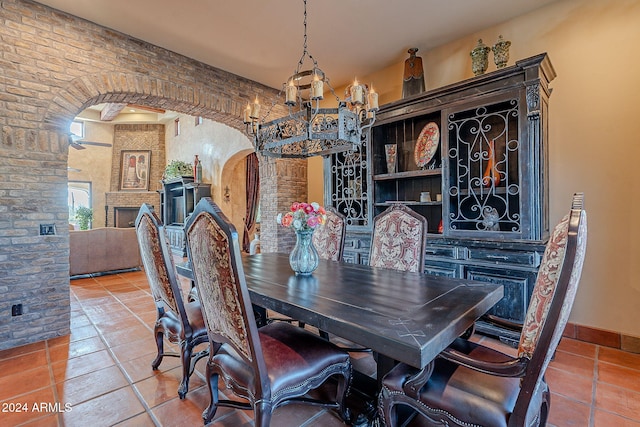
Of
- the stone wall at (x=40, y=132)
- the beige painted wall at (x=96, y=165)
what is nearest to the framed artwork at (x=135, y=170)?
the beige painted wall at (x=96, y=165)

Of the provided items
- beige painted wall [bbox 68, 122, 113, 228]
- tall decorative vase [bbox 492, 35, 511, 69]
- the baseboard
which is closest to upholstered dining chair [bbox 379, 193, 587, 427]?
the baseboard

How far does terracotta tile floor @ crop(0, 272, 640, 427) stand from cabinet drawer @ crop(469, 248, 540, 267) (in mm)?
725

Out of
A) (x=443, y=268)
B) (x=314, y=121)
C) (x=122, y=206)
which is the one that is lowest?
(x=443, y=268)

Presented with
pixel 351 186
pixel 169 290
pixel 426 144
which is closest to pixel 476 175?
pixel 426 144

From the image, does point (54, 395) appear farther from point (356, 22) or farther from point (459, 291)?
point (356, 22)

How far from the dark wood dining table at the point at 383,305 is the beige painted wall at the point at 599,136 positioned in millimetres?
1616

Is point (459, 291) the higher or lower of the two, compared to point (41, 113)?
lower

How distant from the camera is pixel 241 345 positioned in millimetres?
1318

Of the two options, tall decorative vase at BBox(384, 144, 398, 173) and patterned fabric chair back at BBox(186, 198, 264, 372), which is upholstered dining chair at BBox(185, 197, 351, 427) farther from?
tall decorative vase at BBox(384, 144, 398, 173)

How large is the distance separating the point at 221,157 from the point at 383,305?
6.47 m

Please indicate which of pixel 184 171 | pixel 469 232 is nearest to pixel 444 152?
pixel 469 232

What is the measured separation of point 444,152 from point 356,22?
1574 mm

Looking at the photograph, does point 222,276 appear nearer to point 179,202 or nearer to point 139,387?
point 139,387

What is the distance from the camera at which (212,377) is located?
1.61m
